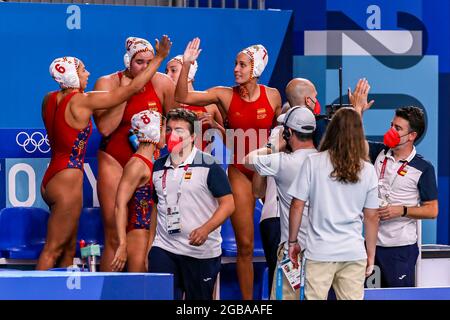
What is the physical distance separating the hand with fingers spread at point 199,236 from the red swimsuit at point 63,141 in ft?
4.32

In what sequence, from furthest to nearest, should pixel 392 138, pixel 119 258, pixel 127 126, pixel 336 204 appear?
pixel 127 126, pixel 392 138, pixel 119 258, pixel 336 204

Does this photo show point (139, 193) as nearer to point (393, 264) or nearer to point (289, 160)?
point (289, 160)

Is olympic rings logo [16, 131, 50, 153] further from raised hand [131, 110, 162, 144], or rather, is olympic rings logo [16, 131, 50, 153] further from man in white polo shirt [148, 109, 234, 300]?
man in white polo shirt [148, 109, 234, 300]

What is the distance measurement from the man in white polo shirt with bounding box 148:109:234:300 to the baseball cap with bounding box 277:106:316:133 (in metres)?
0.49

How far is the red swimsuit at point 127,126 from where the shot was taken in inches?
291

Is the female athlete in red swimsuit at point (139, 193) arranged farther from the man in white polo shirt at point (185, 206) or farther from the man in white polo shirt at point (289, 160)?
the man in white polo shirt at point (289, 160)

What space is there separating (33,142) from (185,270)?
202 cm

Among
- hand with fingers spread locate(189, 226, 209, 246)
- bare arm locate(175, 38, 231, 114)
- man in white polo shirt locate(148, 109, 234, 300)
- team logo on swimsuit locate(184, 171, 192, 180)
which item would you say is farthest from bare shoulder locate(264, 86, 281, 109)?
hand with fingers spread locate(189, 226, 209, 246)

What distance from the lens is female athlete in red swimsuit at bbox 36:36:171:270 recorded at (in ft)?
23.6

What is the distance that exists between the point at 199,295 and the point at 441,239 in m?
4.08

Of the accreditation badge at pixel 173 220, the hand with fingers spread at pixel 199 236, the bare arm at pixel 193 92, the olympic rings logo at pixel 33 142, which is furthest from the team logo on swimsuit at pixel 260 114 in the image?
the olympic rings logo at pixel 33 142

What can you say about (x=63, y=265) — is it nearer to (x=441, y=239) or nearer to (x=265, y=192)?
(x=265, y=192)

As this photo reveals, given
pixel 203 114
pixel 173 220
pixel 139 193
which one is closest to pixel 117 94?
pixel 139 193

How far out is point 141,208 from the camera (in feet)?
23.1
